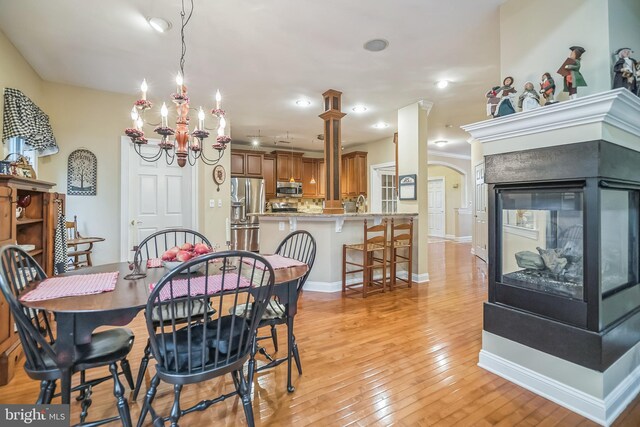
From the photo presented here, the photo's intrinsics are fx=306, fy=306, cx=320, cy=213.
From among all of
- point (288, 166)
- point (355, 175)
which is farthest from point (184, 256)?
point (355, 175)

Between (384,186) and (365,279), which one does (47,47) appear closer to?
(365,279)

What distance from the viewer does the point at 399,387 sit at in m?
1.90

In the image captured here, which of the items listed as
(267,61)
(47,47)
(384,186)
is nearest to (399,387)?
(267,61)

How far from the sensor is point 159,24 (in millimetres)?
2561

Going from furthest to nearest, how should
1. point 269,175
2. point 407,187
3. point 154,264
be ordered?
1. point 269,175
2. point 407,187
3. point 154,264

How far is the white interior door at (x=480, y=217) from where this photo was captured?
19.6 ft

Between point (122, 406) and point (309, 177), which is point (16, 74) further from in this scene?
point (309, 177)

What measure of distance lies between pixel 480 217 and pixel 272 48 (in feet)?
17.4

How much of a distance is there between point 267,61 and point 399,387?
322 centimetres

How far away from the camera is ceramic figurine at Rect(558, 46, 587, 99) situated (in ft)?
5.65

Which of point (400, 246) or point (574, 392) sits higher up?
point (400, 246)

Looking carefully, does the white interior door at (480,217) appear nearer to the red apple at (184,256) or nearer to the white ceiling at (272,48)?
the white ceiling at (272,48)

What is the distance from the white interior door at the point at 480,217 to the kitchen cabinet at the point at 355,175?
2450mm

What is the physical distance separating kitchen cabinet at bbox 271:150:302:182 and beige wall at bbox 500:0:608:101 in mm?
5550
